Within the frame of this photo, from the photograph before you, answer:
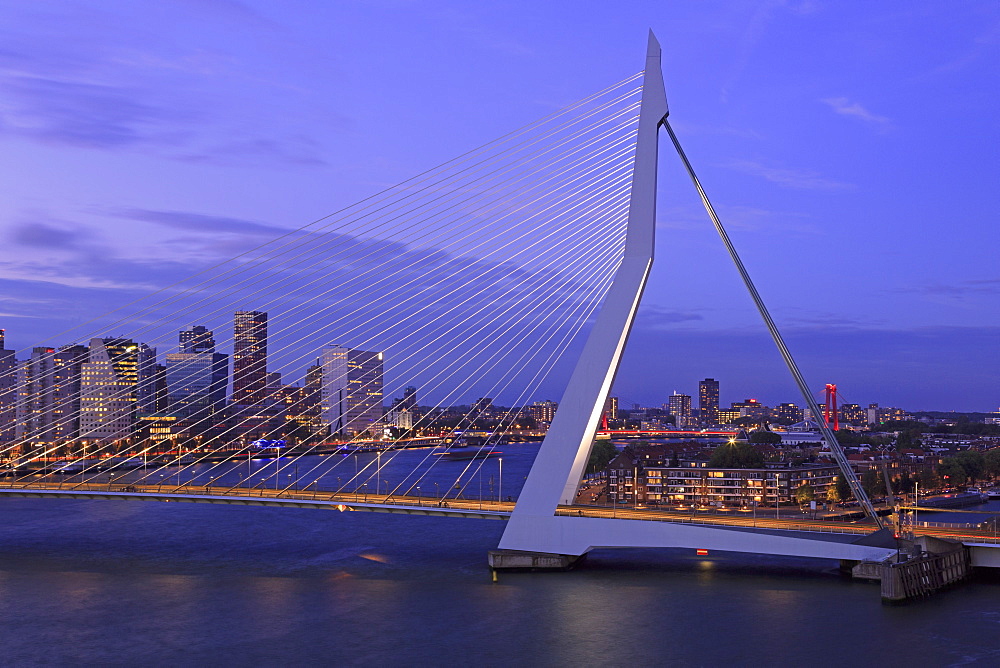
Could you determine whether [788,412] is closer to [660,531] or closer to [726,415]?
[726,415]

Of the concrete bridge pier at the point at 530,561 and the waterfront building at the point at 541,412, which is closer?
the concrete bridge pier at the point at 530,561

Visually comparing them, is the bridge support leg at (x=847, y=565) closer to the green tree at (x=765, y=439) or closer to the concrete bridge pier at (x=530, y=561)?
the concrete bridge pier at (x=530, y=561)

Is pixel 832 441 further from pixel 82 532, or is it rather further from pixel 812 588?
pixel 82 532

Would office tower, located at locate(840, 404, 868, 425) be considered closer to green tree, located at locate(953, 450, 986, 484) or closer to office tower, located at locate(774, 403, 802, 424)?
office tower, located at locate(774, 403, 802, 424)

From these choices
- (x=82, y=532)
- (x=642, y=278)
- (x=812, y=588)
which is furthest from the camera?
(x=82, y=532)

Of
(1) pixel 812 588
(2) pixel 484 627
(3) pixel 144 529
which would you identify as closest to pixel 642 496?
(3) pixel 144 529

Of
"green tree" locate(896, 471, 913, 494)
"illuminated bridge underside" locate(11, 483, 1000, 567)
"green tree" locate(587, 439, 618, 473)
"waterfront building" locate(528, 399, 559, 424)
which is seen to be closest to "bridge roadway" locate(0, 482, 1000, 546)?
"illuminated bridge underside" locate(11, 483, 1000, 567)

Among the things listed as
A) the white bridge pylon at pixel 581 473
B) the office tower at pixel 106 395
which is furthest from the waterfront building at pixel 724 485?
the office tower at pixel 106 395
